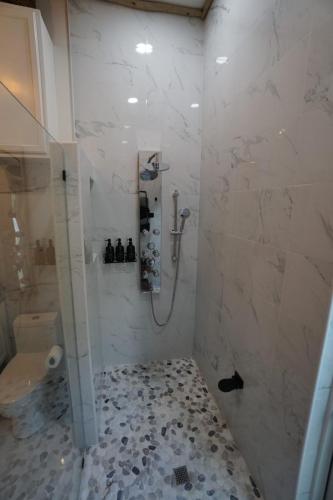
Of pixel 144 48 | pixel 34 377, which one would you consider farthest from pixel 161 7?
pixel 34 377

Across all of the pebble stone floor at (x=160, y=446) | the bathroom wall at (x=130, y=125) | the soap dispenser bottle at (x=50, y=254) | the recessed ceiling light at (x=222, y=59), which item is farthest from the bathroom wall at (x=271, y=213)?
the soap dispenser bottle at (x=50, y=254)

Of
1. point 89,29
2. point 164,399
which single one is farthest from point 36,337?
point 89,29

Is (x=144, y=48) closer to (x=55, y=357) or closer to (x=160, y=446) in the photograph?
(x=55, y=357)

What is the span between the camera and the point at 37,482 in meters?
1.15

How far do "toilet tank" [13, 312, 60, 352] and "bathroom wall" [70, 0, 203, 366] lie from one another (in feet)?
1.76

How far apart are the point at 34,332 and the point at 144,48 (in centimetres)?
218

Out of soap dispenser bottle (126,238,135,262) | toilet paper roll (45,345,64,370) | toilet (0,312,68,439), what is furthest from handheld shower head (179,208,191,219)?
toilet paper roll (45,345,64,370)

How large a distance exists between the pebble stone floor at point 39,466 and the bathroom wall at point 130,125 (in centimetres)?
76

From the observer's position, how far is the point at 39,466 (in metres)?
1.20

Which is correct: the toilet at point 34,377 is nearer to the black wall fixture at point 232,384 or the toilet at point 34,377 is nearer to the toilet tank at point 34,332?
the toilet tank at point 34,332

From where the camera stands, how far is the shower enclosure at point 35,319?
1135 mm

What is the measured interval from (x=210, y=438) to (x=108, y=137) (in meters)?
2.26

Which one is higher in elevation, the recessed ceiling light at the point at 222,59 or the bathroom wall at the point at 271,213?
the recessed ceiling light at the point at 222,59

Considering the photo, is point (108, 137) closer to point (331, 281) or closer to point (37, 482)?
point (331, 281)
